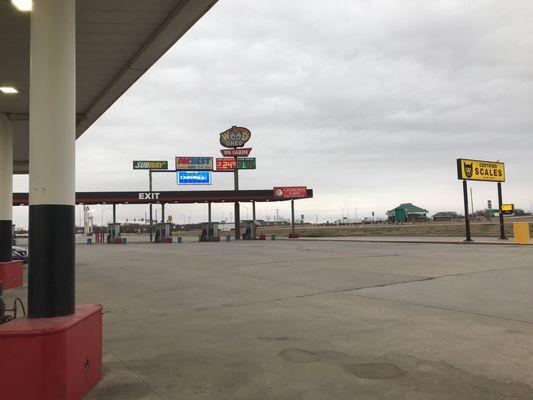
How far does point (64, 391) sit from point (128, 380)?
39.3 inches

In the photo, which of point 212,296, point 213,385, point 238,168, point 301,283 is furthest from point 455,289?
point 238,168

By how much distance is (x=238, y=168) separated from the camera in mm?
51562

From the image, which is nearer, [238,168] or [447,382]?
[447,382]

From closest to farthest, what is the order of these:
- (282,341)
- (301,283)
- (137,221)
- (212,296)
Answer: (282,341) → (212,296) → (301,283) → (137,221)

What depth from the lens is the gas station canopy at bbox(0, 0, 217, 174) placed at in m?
6.93

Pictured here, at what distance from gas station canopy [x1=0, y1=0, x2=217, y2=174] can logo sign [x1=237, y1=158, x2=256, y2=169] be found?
40.0 meters

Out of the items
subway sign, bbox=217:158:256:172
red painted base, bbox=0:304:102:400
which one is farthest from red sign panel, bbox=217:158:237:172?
red painted base, bbox=0:304:102:400

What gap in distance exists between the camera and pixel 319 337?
6.61m

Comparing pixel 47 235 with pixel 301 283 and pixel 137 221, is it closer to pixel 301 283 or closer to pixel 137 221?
pixel 301 283

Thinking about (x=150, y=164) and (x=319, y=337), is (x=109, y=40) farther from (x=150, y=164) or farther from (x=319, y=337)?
(x=150, y=164)

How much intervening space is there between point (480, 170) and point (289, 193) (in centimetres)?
2069

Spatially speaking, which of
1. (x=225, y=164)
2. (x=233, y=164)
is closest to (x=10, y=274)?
(x=233, y=164)

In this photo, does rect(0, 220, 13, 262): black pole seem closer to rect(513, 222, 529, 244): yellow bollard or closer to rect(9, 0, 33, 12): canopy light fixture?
rect(9, 0, 33, 12): canopy light fixture

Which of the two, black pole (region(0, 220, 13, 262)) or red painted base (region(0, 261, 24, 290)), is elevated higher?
black pole (region(0, 220, 13, 262))
